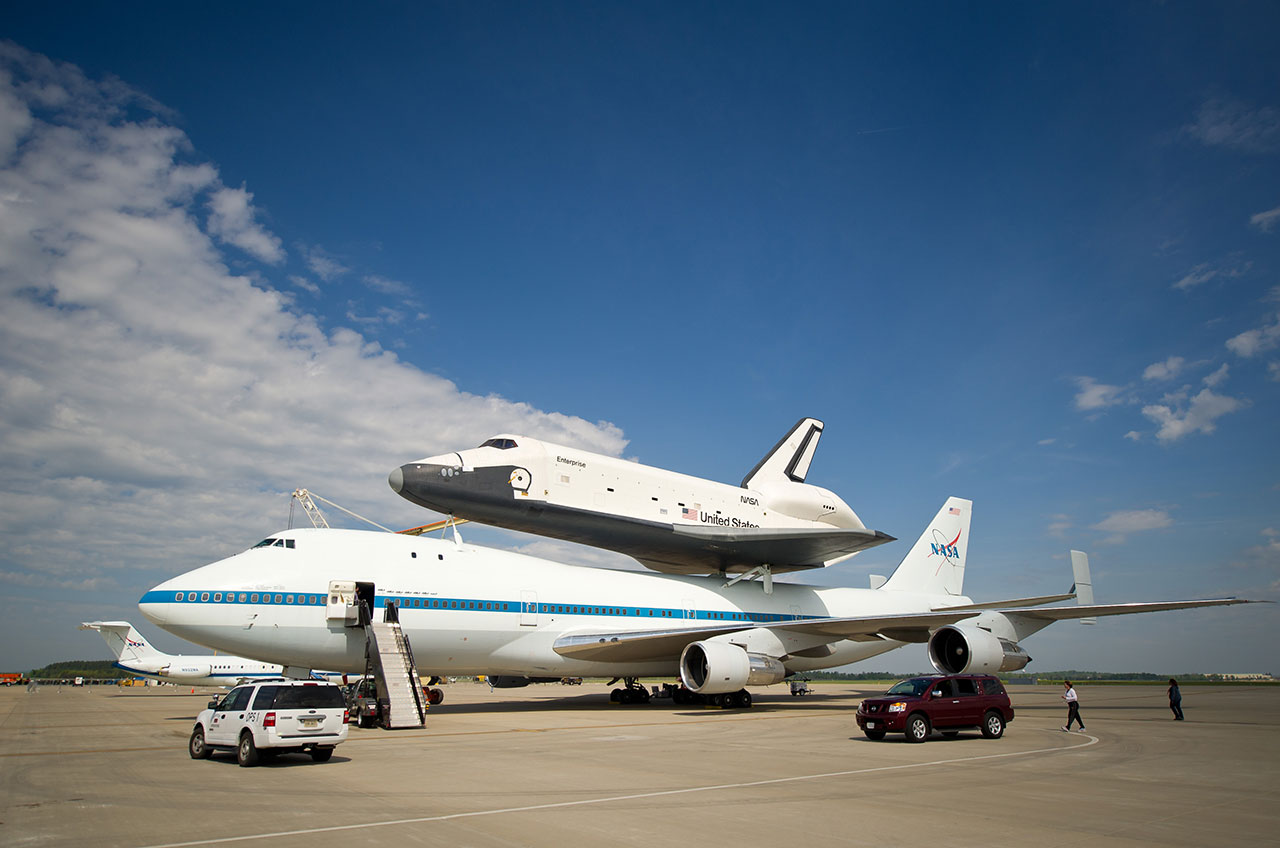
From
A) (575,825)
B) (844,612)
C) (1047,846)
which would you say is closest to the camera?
(1047,846)

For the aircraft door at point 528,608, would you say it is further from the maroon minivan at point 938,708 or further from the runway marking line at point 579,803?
the runway marking line at point 579,803

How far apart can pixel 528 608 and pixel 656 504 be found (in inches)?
216

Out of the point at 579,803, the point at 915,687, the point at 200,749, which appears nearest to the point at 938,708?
the point at 915,687

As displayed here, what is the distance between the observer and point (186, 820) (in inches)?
309

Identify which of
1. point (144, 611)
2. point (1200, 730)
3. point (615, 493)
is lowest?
point (1200, 730)

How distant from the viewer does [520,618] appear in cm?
2323

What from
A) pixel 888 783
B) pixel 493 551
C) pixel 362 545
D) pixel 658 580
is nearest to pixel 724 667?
pixel 658 580

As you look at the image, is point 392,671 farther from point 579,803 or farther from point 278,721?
point 579,803

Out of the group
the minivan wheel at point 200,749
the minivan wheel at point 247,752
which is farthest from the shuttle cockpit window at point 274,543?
the minivan wheel at point 247,752

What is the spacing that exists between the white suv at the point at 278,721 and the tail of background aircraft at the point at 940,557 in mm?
27881

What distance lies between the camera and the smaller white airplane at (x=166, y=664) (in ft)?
137

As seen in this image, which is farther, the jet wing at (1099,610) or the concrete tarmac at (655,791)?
the jet wing at (1099,610)

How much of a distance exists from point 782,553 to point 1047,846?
22.4 meters

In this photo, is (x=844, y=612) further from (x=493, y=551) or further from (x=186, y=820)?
(x=186, y=820)
